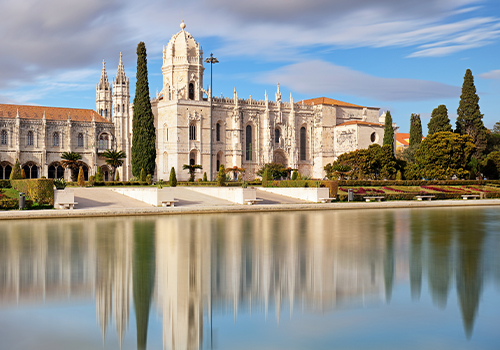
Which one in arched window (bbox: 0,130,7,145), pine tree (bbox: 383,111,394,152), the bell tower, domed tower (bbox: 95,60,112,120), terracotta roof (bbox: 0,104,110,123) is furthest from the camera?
domed tower (bbox: 95,60,112,120)

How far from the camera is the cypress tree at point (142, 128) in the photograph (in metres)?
44.1

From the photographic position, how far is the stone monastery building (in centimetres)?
6375

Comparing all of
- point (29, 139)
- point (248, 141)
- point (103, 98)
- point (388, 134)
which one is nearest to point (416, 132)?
point (388, 134)

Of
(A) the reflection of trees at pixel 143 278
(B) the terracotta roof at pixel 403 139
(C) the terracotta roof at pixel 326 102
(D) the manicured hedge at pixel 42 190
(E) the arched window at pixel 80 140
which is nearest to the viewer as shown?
(A) the reflection of trees at pixel 143 278

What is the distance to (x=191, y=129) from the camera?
63906mm

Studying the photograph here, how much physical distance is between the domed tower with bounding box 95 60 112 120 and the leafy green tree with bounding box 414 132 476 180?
49817 mm

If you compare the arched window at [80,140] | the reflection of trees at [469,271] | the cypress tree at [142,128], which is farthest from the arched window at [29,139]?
the reflection of trees at [469,271]

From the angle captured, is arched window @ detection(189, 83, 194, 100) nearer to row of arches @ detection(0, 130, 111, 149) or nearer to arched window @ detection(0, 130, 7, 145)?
row of arches @ detection(0, 130, 111, 149)

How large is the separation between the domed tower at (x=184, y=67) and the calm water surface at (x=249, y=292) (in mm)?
49862

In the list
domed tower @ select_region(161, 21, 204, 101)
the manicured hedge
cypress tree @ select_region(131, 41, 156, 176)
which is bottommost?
the manicured hedge

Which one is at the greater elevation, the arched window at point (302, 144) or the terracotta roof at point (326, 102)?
the terracotta roof at point (326, 102)

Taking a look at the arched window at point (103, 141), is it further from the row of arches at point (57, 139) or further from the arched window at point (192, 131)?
the arched window at point (192, 131)

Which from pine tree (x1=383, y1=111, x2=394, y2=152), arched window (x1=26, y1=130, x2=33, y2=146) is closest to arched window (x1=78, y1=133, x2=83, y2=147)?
arched window (x1=26, y1=130, x2=33, y2=146)

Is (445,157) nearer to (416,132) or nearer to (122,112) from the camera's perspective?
(416,132)
